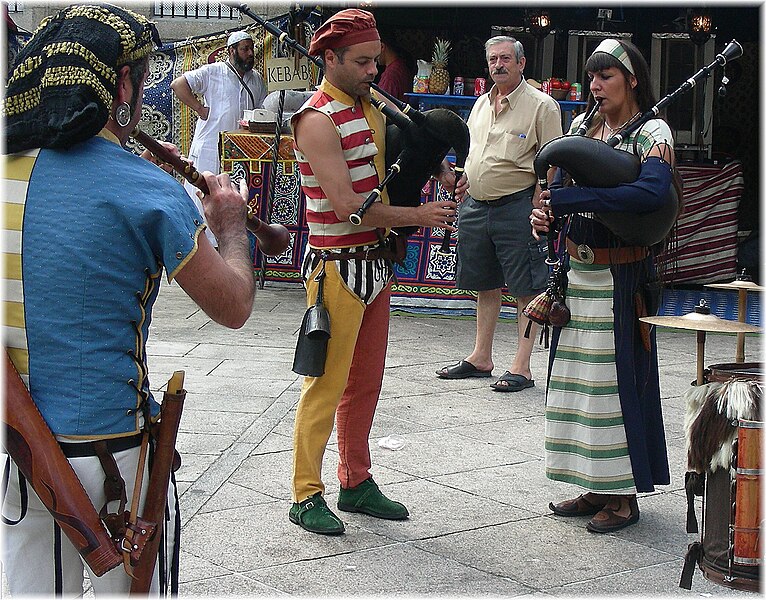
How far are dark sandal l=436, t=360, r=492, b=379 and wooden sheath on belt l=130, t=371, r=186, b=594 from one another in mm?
4431

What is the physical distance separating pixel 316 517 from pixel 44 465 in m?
1.97

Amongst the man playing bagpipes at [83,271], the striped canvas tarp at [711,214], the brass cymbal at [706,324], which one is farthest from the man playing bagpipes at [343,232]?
the striped canvas tarp at [711,214]

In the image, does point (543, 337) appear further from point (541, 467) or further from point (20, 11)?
point (20, 11)

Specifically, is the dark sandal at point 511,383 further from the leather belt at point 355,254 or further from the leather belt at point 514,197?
the leather belt at point 355,254

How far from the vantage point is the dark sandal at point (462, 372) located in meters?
6.68

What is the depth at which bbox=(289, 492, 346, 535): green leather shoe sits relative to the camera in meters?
3.98

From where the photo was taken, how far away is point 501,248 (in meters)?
6.59

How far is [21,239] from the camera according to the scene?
216cm

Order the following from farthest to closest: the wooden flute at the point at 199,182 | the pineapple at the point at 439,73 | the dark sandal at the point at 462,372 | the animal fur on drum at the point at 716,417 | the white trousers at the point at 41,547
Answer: the pineapple at the point at 439,73 < the dark sandal at the point at 462,372 < the animal fur on drum at the point at 716,417 < the wooden flute at the point at 199,182 < the white trousers at the point at 41,547

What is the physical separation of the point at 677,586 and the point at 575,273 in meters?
1.27

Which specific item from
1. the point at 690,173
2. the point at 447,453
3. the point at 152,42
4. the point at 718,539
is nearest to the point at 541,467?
the point at 447,453

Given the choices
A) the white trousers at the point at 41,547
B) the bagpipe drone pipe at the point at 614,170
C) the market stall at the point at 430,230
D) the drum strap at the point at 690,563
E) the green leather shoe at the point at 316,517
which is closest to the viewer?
the white trousers at the point at 41,547

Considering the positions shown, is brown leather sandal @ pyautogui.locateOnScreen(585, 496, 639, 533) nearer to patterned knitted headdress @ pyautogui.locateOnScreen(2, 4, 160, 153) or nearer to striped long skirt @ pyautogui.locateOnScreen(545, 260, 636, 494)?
striped long skirt @ pyautogui.locateOnScreen(545, 260, 636, 494)

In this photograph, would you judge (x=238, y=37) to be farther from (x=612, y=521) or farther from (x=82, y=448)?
(x=82, y=448)
